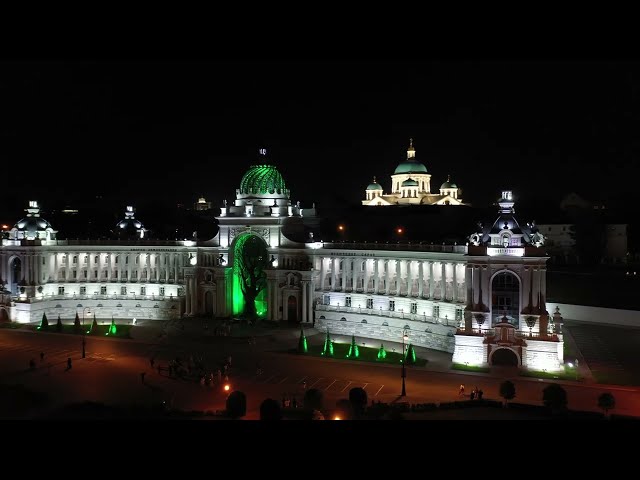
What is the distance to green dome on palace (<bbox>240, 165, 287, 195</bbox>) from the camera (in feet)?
254

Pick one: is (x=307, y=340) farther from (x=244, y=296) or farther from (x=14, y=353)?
(x=14, y=353)

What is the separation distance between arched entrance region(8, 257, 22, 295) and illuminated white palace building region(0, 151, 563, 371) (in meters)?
0.16

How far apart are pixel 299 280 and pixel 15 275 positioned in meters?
36.9

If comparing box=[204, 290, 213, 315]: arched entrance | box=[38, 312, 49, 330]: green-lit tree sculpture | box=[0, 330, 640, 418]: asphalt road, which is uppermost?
box=[204, 290, 213, 315]: arched entrance

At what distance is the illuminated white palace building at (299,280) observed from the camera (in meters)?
54.1

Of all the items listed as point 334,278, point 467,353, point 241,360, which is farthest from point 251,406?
point 334,278

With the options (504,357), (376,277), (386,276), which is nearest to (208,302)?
(376,277)

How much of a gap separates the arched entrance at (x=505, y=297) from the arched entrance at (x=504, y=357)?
2523mm

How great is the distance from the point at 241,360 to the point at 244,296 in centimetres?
1962

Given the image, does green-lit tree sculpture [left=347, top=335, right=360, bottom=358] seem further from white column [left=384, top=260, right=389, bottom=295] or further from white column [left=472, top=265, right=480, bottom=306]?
white column [left=384, top=260, right=389, bottom=295]

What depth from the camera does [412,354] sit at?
54750mm

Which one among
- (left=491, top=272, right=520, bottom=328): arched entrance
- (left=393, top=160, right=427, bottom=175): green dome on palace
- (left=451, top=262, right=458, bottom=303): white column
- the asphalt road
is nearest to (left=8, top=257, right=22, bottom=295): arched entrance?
the asphalt road

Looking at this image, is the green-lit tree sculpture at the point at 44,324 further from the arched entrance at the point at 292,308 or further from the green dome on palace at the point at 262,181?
the arched entrance at the point at 292,308

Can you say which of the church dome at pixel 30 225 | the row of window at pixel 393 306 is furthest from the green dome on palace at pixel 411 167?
the church dome at pixel 30 225
